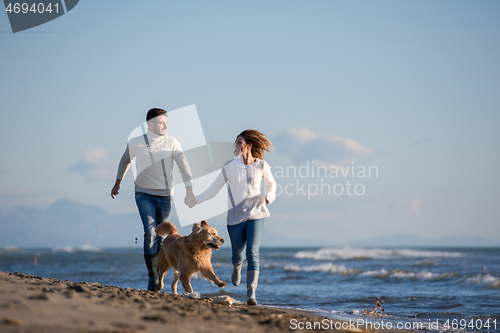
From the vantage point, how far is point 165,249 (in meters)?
6.10

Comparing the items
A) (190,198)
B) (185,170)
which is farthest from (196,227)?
(185,170)

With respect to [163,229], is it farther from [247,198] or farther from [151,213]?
[247,198]

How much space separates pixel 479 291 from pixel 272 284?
605 centimetres

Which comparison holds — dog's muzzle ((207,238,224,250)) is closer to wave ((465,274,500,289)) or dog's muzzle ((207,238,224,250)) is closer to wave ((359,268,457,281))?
wave ((465,274,500,289))

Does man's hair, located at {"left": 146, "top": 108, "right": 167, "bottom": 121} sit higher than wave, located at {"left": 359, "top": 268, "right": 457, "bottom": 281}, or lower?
higher

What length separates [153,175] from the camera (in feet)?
19.7

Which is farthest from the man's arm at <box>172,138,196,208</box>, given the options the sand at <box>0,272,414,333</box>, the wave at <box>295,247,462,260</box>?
the wave at <box>295,247,462,260</box>

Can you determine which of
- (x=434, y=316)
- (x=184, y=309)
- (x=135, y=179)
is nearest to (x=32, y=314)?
(x=184, y=309)

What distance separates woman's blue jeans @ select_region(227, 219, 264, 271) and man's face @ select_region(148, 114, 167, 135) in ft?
5.81

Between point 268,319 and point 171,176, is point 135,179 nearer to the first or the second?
point 171,176

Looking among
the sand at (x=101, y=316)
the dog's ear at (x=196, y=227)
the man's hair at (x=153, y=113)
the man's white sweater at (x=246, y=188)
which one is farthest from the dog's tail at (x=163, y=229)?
the sand at (x=101, y=316)

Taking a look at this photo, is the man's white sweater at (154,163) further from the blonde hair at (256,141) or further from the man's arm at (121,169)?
the blonde hair at (256,141)

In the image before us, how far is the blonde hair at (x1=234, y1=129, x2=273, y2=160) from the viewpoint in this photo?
5.77 m

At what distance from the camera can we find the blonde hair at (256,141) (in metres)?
5.77
